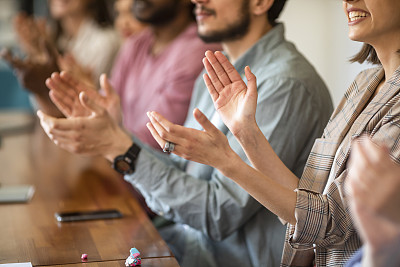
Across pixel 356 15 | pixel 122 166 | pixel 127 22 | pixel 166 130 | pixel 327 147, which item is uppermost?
pixel 356 15

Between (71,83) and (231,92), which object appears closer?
(231,92)

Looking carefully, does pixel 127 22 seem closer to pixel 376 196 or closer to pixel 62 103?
pixel 62 103

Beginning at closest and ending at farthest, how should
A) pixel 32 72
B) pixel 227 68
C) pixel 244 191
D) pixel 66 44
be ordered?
pixel 227 68 → pixel 244 191 → pixel 32 72 → pixel 66 44

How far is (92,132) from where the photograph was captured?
141cm

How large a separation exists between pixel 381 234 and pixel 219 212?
0.66 metres

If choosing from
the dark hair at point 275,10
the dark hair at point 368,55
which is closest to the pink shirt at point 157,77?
the dark hair at point 275,10

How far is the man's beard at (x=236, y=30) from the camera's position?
1.51m

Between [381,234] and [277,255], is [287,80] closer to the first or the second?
[277,255]

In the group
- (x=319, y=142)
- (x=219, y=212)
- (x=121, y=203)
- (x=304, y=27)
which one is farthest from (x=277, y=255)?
(x=304, y=27)

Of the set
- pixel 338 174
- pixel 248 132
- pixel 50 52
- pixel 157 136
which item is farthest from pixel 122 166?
pixel 50 52

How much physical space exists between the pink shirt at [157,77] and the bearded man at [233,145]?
1.61 feet

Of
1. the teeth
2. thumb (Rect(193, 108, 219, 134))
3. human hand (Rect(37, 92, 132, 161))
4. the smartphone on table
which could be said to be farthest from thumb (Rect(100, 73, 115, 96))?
the teeth

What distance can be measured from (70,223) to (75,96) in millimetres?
387

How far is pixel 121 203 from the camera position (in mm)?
1487
